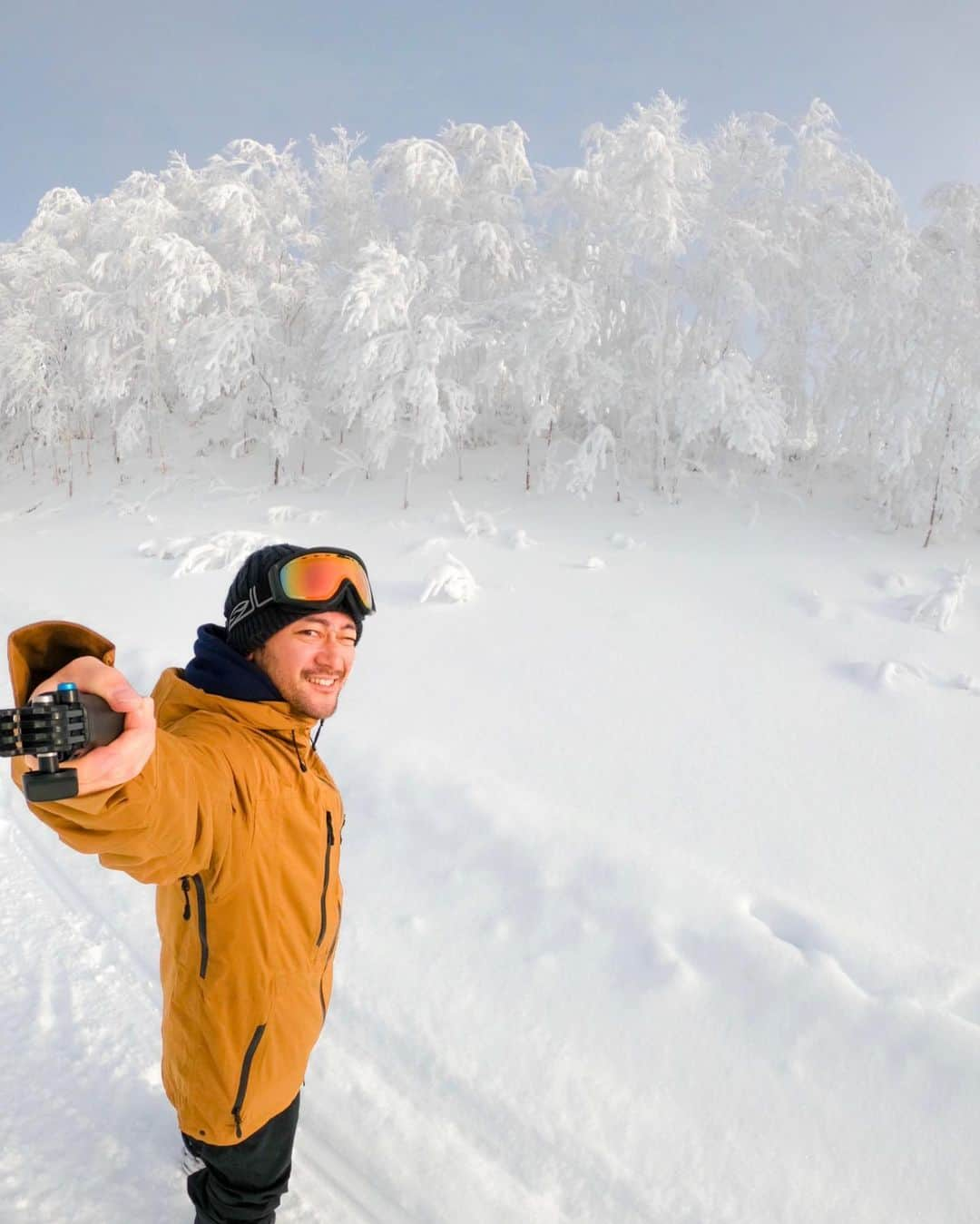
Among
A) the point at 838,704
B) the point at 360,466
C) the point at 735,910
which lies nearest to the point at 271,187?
the point at 360,466

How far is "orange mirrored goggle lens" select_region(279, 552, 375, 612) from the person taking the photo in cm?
172

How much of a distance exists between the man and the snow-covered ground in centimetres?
78

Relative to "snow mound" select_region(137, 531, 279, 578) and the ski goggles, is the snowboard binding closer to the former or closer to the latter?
the ski goggles

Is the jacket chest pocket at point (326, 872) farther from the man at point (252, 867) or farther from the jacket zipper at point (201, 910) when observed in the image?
the jacket zipper at point (201, 910)

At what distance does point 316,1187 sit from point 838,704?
5.86 metres

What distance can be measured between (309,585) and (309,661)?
0.65 feet

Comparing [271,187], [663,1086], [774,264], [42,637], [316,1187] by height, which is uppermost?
[271,187]

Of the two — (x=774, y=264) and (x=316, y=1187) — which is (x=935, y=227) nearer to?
(x=774, y=264)

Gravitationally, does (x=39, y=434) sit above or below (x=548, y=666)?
above

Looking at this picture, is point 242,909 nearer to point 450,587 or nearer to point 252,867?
point 252,867

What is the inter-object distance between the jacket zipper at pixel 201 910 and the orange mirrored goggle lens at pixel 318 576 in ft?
2.27

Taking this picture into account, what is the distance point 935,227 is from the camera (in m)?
11.0

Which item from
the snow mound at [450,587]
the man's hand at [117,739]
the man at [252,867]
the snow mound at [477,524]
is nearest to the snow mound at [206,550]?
the snow mound at [450,587]

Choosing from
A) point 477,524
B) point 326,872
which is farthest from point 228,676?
point 477,524
